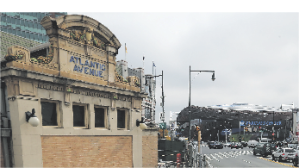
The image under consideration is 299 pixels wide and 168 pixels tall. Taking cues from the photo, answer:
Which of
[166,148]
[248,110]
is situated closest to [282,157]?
[166,148]

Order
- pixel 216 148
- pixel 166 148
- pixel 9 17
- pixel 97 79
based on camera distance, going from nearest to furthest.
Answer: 1. pixel 97 79
2. pixel 166 148
3. pixel 216 148
4. pixel 9 17

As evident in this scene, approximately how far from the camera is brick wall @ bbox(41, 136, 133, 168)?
1000 centimetres

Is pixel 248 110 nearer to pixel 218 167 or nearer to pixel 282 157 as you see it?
pixel 282 157

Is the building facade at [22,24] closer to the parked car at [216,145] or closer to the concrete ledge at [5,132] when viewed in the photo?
the parked car at [216,145]

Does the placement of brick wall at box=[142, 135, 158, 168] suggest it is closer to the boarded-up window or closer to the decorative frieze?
the boarded-up window

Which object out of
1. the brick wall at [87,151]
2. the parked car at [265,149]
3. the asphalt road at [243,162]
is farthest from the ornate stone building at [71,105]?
the parked car at [265,149]

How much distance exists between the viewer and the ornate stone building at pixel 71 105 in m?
8.91

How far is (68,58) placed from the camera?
11.1 m

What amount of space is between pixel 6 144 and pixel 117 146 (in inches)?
225

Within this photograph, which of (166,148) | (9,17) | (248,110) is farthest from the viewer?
(248,110)

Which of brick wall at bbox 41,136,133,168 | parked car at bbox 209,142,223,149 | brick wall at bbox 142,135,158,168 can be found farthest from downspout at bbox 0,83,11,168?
parked car at bbox 209,142,223,149

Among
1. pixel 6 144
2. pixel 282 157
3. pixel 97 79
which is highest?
pixel 97 79

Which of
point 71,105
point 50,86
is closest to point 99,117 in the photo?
point 71,105

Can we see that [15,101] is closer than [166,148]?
Yes
